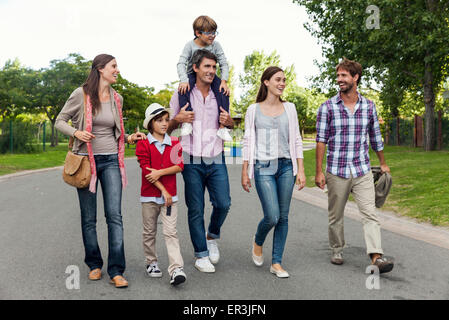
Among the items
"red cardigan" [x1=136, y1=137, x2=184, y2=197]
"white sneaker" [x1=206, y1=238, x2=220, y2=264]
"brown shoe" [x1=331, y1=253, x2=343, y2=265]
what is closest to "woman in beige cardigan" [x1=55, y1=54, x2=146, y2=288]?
"red cardigan" [x1=136, y1=137, x2=184, y2=197]

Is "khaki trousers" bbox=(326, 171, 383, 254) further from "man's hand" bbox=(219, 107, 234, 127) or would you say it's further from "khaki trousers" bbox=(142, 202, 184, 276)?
"khaki trousers" bbox=(142, 202, 184, 276)

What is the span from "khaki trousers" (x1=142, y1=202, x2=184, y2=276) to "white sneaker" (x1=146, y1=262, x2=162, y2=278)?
0.04 m

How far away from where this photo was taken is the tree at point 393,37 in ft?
60.0

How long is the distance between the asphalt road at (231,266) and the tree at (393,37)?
1341 cm

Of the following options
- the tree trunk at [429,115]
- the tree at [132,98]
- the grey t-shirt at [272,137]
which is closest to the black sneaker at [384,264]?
the grey t-shirt at [272,137]

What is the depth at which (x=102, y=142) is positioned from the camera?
404cm

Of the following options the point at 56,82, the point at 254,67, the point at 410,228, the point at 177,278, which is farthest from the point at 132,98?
the point at 177,278

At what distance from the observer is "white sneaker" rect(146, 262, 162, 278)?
13.9ft

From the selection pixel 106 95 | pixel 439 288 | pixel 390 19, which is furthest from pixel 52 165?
pixel 439 288

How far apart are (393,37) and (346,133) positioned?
56.1 ft

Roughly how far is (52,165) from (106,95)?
56.3ft

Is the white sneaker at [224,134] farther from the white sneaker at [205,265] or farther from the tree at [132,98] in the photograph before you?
the tree at [132,98]

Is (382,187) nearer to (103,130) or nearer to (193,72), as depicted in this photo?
(193,72)
